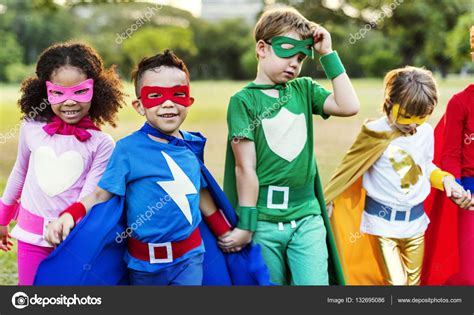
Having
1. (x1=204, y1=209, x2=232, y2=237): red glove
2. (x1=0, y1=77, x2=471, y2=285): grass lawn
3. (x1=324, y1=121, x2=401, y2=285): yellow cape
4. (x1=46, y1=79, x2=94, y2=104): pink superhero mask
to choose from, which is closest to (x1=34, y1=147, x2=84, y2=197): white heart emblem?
(x1=46, y1=79, x2=94, y2=104): pink superhero mask

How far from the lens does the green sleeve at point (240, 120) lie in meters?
3.49

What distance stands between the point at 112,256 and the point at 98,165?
465 mm

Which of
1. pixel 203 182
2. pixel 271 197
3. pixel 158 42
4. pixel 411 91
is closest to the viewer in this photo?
pixel 203 182

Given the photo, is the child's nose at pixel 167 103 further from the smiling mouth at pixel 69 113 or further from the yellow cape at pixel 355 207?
the yellow cape at pixel 355 207

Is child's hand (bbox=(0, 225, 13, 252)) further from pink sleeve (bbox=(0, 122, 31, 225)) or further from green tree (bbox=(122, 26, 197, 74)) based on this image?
green tree (bbox=(122, 26, 197, 74))

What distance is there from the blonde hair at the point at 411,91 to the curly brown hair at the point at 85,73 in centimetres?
154

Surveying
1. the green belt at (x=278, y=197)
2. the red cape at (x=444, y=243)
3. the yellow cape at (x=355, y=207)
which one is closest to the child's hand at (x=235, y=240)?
the green belt at (x=278, y=197)

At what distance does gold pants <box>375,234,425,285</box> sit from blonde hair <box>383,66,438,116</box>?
76 centimetres

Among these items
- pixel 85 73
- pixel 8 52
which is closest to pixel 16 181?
pixel 85 73

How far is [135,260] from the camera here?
3.36 metres

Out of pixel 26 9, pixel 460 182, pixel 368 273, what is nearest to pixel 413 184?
pixel 460 182

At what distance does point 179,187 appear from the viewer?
329 centimetres

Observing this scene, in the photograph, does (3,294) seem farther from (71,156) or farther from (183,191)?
(183,191)

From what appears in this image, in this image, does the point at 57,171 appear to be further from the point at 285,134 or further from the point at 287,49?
the point at 287,49
